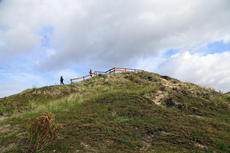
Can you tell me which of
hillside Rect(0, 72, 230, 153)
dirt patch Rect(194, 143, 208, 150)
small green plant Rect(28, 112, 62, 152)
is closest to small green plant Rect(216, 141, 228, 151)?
hillside Rect(0, 72, 230, 153)

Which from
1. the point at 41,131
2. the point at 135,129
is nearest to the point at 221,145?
the point at 135,129

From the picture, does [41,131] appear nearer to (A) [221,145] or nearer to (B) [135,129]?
(B) [135,129]

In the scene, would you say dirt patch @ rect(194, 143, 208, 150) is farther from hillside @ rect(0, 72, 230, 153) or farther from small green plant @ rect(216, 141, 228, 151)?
small green plant @ rect(216, 141, 228, 151)

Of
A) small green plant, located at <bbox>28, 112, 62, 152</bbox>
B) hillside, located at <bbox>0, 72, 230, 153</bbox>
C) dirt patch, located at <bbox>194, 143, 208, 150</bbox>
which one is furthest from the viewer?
dirt patch, located at <bbox>194, 143, 208, 150</bbox>

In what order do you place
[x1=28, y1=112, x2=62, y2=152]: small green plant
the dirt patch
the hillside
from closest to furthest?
[x1=28, y1=112, x2=62, y2=152]: small green plant < the hillside < the dirt patch

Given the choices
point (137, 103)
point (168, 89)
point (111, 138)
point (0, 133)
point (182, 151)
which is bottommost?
point (182, 151)

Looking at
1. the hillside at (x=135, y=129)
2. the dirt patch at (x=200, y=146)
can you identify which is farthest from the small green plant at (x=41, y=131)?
the dirt patch at (x=200, y=146)

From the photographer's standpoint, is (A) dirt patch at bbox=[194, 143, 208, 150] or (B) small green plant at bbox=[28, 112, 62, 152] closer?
(B) small green plant at bbox=[28, 112, 62, 152]

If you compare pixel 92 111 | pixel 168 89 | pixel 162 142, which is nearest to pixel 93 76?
pixel 168 89

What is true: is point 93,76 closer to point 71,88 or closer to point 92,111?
point 71,88

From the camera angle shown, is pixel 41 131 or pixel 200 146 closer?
pixel 41 131

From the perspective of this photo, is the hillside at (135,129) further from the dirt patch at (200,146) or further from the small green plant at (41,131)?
the small green plant at (41,131)

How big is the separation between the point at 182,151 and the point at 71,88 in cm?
1846

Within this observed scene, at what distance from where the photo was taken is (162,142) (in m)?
6.31
